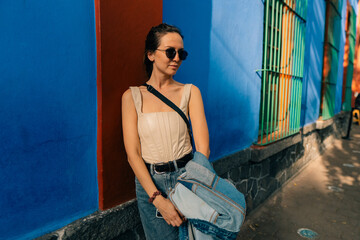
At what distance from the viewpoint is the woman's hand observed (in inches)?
62.7

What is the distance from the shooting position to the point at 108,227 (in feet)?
6.07

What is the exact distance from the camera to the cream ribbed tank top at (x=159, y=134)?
1694 millimetres

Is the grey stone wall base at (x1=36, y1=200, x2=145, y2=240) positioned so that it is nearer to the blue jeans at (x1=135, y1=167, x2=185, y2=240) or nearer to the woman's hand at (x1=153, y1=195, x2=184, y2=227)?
the blue jeans at (x1=135, y1=167, x2=185, y2=240)

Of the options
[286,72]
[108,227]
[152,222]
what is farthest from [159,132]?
[286,72]

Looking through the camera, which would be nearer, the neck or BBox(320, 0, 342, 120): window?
the neck

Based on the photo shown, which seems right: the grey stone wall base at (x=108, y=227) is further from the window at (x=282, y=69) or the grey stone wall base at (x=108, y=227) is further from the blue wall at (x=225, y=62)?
the window at (x=282, y=69)

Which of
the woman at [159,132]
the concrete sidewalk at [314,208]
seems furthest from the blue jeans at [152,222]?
the concrete sidewalk at [314,208]

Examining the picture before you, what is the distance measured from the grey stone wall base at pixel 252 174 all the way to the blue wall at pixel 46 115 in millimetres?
110

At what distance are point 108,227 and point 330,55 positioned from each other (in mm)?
7986

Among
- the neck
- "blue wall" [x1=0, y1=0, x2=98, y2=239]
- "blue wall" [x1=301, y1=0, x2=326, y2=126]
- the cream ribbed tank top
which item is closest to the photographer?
"blue wall" [x1=0, y1=0, x2=98, y2=239]

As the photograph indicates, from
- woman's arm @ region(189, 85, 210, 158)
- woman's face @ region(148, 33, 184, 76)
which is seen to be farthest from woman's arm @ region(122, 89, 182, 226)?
woman's arm @ region(189, 85, 210, 158)

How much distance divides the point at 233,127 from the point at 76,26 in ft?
8.17

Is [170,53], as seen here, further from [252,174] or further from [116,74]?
[252,174]

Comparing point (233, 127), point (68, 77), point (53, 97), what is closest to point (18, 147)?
point (53, 97)
